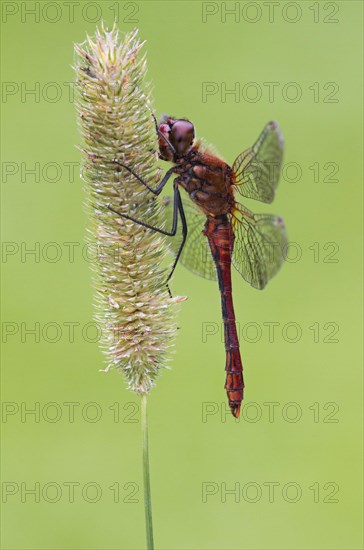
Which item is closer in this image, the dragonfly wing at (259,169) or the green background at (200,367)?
the dragonfly wing at (259,169)

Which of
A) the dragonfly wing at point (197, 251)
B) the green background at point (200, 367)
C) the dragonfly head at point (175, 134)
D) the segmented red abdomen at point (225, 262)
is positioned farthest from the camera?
the green background at point (200, 367)

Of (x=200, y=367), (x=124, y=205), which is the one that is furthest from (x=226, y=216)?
(x=200, y=367)

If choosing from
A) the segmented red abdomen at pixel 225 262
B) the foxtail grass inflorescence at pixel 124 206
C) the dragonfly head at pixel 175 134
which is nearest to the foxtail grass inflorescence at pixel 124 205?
the foxtail grass inflorescence at pixel 124 206

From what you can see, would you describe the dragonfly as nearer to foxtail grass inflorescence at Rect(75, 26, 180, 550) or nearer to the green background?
foxtail grass inflorescence at Rect(75, 26, 180, 550)

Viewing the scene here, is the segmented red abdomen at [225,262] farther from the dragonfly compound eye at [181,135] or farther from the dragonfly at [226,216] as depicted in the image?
the dragonfly compound eye at [181,135]

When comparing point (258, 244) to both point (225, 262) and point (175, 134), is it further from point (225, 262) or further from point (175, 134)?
point (175, 134)

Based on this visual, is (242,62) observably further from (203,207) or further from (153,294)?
(153,294)

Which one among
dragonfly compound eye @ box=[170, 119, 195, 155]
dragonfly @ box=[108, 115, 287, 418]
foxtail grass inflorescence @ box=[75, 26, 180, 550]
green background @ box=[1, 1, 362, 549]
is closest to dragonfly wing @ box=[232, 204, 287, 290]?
dragonfly @ box=[108, 115, 287, 418]

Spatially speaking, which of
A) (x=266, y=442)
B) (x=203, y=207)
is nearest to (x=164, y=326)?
(x=203, y=207)
